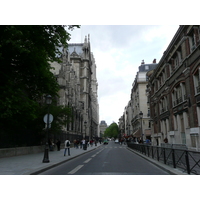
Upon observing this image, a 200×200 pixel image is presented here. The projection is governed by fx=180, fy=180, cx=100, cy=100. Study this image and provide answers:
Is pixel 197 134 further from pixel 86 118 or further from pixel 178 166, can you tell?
pixel 86 118

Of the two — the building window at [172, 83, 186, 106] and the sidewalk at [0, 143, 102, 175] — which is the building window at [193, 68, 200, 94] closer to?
the building window at [172, 83, 186, 106]

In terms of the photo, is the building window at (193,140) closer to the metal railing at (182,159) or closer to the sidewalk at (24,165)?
the metal railing at (182,159)

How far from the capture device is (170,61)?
936 inches

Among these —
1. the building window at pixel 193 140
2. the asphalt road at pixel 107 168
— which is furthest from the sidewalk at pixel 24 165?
the building window at pixel 193 140

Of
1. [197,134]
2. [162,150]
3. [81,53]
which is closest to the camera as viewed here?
[162,150]

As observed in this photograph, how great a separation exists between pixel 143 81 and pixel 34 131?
3670 centimetres

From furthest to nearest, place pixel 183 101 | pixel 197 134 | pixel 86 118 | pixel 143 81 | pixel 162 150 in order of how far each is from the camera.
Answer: pixel 86 118
pixel 143 81
pixel 183 101
pixel 197 134
pixel 162 150

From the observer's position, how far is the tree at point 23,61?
10.2 metres

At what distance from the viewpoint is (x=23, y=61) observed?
40.1ft

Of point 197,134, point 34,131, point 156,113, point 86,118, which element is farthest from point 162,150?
point 86,118

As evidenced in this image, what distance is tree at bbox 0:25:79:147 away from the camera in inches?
400

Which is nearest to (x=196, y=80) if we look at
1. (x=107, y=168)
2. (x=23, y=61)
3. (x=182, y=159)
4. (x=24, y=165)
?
(x=182, y=159)

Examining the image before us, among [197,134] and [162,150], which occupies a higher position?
[197,134]

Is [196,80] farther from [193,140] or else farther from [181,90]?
[193,140]
